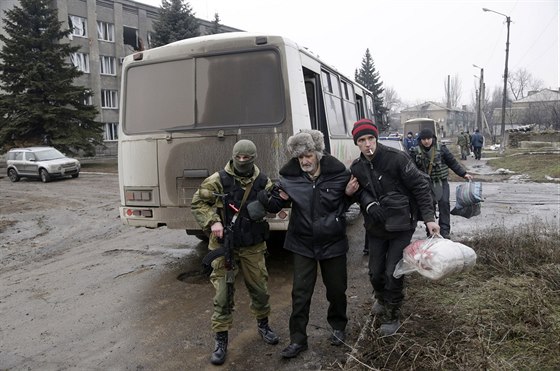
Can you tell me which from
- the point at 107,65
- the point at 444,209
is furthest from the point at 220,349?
the point at 107,65

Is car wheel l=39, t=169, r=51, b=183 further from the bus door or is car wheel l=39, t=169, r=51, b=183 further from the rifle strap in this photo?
the rifle strap

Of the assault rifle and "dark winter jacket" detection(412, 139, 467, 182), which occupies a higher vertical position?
"dark winter jacket" detection(412, 139, 467, 182)

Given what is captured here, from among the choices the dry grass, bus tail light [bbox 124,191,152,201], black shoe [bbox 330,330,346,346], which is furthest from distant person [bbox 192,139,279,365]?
bus tail light [bbox 124,191,152,201]

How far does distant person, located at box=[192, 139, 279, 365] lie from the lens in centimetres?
368

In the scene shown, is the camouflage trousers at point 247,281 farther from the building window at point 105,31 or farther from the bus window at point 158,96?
the building window at point 105,31

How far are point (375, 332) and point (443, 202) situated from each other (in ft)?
11.4

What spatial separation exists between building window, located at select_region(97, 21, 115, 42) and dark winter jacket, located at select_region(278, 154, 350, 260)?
39.4 m

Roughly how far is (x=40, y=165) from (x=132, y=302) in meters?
17.0

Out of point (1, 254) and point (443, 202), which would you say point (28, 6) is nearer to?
point (1, 254)

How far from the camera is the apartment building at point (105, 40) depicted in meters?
36.3

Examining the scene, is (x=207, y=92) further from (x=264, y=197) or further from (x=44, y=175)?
(x=44, y=175)

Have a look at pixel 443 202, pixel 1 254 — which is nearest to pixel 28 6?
pixel 1 254

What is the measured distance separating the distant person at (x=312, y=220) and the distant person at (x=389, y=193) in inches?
7.4

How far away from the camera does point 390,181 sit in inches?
144
